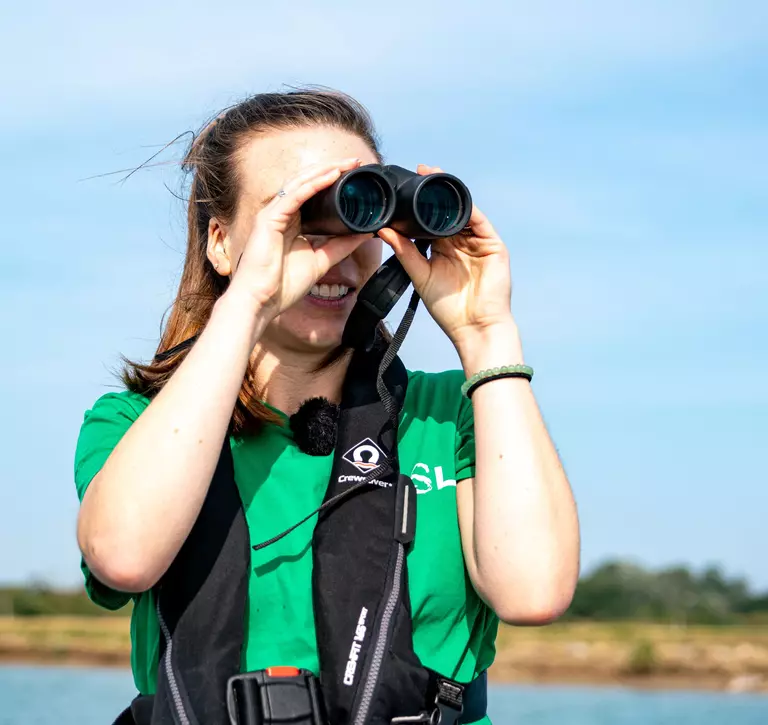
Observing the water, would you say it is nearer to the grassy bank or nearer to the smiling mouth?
the grassy bank

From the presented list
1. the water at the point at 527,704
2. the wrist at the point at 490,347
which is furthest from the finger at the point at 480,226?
the water at the point at 527,704

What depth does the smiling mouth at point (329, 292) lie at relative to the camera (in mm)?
2889

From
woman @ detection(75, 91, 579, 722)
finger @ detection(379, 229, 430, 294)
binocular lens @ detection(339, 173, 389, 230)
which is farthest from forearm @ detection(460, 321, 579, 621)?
binocular lens @ detection(339, 173, 389, 230)

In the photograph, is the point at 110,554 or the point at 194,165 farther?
the point at 194,165

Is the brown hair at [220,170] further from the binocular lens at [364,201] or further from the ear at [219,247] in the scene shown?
the binocular lens at [364,201]

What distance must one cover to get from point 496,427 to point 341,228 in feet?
1.87

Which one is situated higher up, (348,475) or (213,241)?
(213,241)

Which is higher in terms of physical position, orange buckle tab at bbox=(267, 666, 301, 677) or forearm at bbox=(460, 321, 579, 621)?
forearm at bbox=(460, 321, 579, 621)

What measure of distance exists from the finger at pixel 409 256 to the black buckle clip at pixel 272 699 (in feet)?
3.31

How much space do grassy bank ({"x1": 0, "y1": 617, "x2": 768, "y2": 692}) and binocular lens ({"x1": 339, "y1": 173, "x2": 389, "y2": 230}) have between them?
25.7m

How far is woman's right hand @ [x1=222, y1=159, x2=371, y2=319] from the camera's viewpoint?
266 cm

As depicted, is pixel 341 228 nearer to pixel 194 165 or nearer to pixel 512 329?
pixel 512 329

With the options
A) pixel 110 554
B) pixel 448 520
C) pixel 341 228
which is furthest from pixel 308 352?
pixel 110 554

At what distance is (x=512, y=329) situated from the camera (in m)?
2.83
